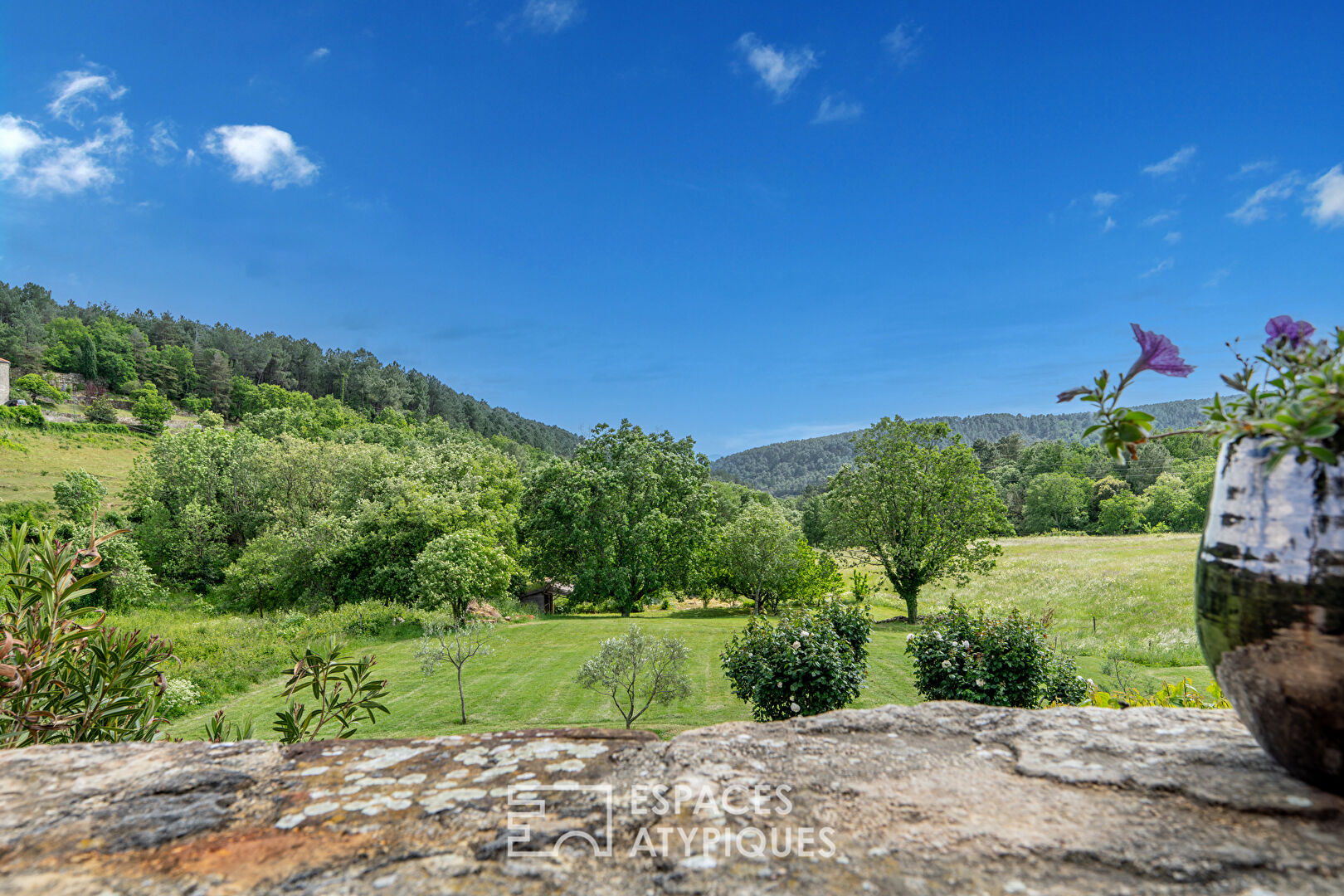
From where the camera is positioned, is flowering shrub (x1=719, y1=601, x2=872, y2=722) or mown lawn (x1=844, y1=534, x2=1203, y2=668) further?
mown lawn (x1=844, y1=534, x2=1203, y2=668)

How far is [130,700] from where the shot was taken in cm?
305

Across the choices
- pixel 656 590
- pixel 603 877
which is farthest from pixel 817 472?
pixel 603 877

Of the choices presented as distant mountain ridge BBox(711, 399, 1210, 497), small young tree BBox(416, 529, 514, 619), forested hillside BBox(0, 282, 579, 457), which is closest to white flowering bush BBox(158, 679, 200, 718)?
small young tree BBox(416, 529, 514, 619)

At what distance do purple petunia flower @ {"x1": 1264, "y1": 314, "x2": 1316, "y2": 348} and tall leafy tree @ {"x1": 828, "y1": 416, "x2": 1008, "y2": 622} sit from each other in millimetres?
24888

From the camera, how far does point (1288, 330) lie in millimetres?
1722

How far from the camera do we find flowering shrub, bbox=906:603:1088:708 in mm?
9211

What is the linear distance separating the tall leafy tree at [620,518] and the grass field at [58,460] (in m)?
30.3

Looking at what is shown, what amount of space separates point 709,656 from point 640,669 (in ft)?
23.6

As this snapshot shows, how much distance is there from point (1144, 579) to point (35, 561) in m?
33.7

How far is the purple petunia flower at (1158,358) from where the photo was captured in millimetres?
1854

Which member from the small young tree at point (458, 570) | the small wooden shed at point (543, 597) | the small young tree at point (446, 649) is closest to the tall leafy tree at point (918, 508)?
the small young tree at point (458, 570)

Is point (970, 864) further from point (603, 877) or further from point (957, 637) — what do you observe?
point (957, 637)

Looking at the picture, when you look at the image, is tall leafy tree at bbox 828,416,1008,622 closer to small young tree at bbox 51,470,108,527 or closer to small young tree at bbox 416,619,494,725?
small young tree at bbox 416,619,494,725

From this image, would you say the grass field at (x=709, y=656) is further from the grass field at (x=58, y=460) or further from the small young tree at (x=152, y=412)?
A: the small young tree at (x=152, y=412)
